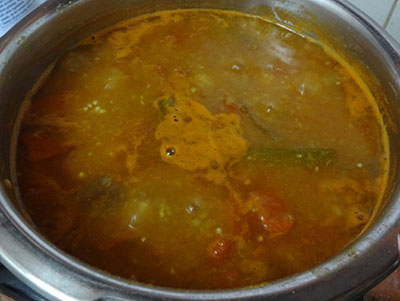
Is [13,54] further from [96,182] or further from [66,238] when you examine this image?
[66,238]

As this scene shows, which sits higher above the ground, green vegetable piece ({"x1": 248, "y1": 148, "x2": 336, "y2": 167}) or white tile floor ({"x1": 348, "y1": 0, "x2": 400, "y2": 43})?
white tile floor ({"x1": 348, "y1": 0, "x2": 400, "y2": 43})

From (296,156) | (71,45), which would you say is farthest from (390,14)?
(71,45)

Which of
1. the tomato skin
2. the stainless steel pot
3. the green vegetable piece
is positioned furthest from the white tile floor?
the tomato skin

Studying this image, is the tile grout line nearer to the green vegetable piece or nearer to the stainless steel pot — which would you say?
the stainless steel pot

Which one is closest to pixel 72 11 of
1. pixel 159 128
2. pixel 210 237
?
pixel 159 128

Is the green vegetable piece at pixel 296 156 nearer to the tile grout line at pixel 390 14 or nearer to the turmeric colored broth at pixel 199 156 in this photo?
the turmeric colored broth at pixel 199 156

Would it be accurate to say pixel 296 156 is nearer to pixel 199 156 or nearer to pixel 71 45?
pixel 199 156
